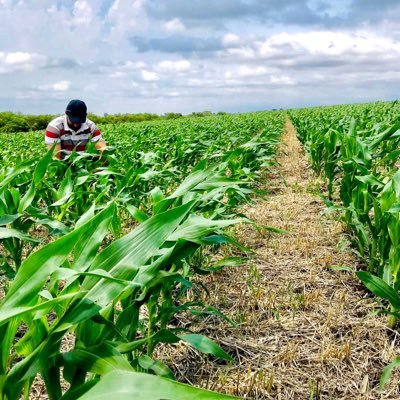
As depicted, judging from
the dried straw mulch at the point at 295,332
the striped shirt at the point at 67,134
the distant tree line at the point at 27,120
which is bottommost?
the dried straw mulch at the point at 295,332

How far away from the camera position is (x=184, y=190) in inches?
79.4

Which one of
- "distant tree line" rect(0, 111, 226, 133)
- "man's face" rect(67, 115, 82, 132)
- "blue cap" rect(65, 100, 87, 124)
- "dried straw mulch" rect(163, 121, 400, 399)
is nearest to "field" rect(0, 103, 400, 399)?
"dried straw mulch" rect(163, 121, 400, 399)

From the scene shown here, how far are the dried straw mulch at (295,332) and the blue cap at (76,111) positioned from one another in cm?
299

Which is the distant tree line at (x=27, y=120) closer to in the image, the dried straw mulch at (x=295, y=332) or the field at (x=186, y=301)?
the field at (x=186, y=301)

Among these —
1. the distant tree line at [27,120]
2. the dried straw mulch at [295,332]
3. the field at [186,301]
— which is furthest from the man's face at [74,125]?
the distant tree line at [27,120]

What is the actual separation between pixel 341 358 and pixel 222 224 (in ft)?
3.89

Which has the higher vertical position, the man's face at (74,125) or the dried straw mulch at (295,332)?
the man's face at (74,125)

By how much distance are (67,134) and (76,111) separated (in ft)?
1.47

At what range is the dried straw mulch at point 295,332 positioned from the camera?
2087mm

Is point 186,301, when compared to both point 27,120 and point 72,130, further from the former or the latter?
point 27,120

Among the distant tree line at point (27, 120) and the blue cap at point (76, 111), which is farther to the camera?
the distant tree line at point (27, 120)

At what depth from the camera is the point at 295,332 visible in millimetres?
2527

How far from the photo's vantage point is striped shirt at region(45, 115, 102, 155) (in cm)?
577

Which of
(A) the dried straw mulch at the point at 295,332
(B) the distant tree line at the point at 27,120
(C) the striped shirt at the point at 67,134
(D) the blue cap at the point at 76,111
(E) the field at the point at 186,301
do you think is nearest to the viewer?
(E) the field at the point at 186,301
